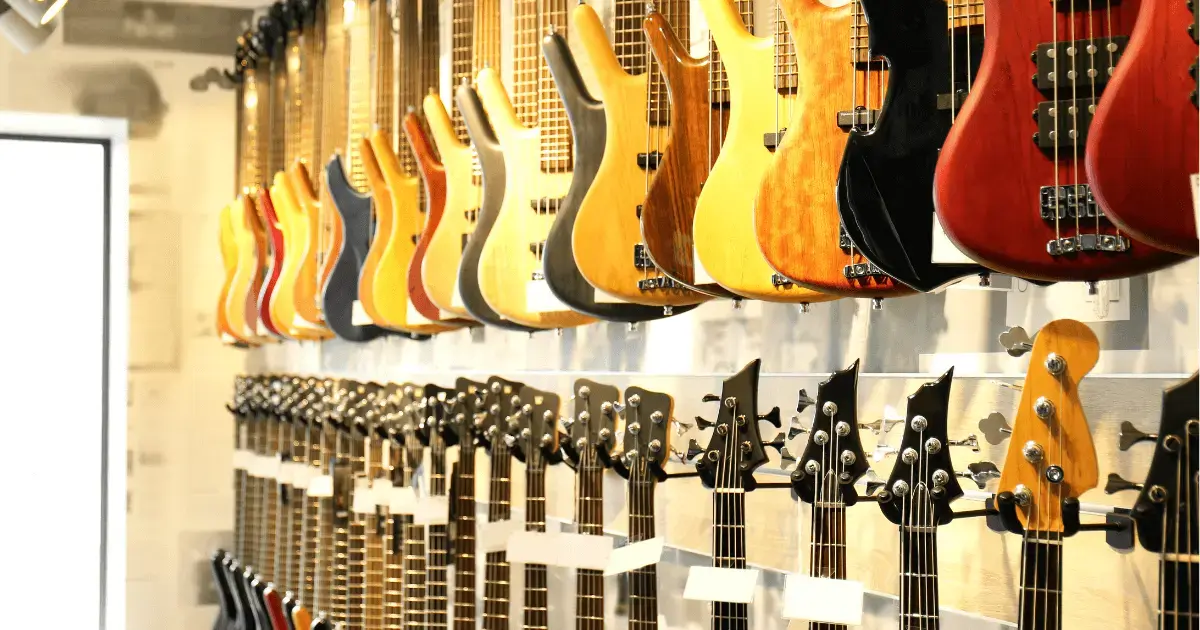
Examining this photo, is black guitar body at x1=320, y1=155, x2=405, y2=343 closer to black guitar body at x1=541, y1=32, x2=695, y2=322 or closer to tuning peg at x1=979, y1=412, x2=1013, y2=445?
black guitar body at x1=541, y1=32, x2=695, y2=322

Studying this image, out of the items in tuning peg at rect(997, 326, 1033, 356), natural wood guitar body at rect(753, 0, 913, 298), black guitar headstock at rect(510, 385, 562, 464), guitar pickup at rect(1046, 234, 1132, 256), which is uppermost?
natural wood guitar body at rect(753, 0, 913, 298)

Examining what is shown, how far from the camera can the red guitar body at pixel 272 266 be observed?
398cm

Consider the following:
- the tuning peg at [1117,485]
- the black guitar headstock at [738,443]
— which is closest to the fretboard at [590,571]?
the black guitar headstock at [738,443]

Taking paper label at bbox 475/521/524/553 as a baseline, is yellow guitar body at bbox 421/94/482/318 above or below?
above

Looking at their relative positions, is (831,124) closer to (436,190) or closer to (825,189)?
(825,189)

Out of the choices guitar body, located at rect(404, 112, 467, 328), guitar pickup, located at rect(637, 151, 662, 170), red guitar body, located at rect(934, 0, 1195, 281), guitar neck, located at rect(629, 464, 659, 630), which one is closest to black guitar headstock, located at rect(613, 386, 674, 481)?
guitar neck, located at rect(629, 464, 659, 630)

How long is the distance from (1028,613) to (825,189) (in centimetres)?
50

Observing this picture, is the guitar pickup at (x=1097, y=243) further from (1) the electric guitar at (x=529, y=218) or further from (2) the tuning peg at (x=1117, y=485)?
(1) the electric guitar at (x=529, y=218)

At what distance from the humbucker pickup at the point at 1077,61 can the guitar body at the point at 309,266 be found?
2.37 meters

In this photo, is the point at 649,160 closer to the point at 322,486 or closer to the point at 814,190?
the point at 814,190

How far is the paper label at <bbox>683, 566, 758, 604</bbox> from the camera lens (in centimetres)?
178

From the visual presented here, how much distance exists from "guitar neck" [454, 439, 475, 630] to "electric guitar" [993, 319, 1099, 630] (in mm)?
1514

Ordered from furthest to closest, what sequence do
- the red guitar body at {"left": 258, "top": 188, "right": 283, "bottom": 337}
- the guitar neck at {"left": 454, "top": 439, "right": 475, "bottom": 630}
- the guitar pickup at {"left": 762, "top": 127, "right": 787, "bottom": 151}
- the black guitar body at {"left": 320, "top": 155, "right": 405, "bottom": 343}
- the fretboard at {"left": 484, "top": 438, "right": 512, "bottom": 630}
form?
the red guitar body at {"left": 258, "top": 188, "right": 283, "bottom": 337} → the black guitar body at {"left": 320, "top": 155, "right": 405, "bottom": 343} → the guitar neck at {"left": 454, "top": 439, "right": 475, "bottom": 630} → the fretboard at {"left": 484, "top": 438, "right": 512, "bottom": 630} → the guitar pickup at {"left": 762, "top": 127, "right": 787, "bottom": 151}

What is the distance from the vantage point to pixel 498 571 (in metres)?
2.63
